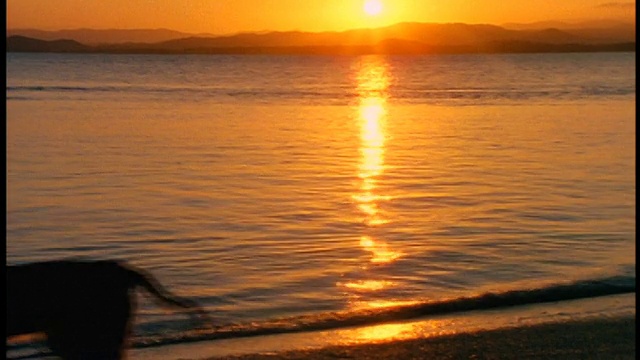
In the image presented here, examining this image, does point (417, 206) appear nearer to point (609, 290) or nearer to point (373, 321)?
point (609, 290)

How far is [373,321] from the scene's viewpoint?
7.06m

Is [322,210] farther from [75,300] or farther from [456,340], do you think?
[75,300]

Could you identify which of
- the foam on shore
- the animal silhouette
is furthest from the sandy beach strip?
the animal silhouette

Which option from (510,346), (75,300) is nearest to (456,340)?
(510,346)

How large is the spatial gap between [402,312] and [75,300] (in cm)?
292

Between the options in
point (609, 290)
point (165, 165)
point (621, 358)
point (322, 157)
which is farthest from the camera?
point (322, 157)

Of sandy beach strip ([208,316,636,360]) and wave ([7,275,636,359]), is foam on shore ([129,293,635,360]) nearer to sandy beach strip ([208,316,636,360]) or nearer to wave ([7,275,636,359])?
sandy beach strip ([208,316,636,360])

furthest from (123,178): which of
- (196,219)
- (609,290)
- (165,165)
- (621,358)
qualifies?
(621,358)

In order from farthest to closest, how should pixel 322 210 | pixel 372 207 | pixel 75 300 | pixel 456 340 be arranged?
pixel 372 207 → pixel 322 210 → pixel 456 340 → pixel 75 300

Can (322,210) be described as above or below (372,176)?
above

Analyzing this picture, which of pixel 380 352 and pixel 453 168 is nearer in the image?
pixel 380 352

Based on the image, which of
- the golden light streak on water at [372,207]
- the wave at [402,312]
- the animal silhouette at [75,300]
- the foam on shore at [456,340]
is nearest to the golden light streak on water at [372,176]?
the golden light streak on water at [372,207]

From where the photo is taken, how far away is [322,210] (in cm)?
1157

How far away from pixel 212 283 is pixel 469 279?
197cm
